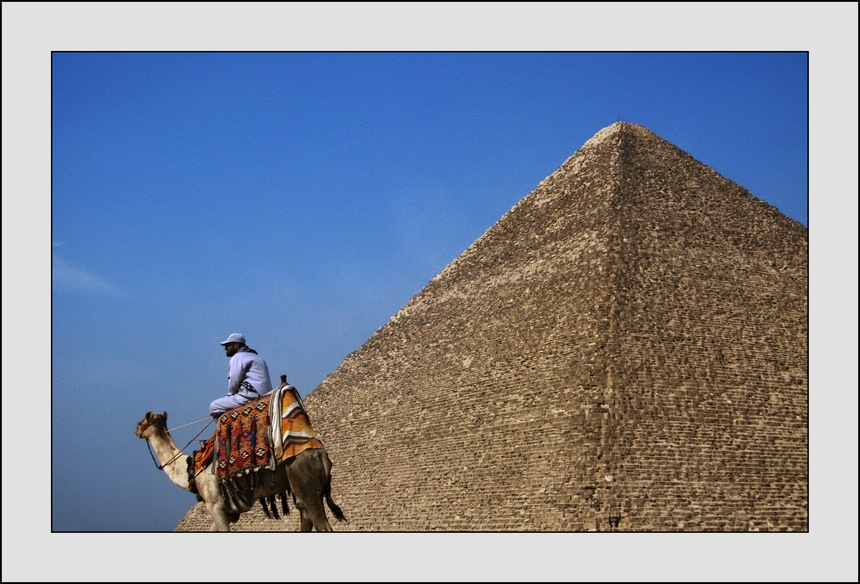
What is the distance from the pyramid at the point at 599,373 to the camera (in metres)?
33.7

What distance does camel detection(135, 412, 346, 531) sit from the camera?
18172 millimetres

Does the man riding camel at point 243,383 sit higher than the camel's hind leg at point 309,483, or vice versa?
the man riding camel at point 243,383

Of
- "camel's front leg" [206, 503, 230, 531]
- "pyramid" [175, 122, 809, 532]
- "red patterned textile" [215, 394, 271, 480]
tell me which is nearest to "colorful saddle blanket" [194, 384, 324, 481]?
"red patterned textile" [215, 394, 271, 480]

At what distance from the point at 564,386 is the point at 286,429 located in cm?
1898

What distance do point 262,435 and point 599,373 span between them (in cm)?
1896

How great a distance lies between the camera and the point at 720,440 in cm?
3516

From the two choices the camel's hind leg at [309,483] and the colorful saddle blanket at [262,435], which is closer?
the camel's hind leg at [309,483]

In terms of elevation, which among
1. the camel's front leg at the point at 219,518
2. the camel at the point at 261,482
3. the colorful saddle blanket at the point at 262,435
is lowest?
the camel's front leg at the point at 219,518

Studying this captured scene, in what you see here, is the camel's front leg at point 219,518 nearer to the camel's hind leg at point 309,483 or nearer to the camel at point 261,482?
the camel at point 261,482

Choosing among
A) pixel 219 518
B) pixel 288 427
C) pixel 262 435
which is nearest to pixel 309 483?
pixel 288 427

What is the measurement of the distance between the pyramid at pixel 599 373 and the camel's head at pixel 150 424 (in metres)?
14.5

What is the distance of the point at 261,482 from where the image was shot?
61.1ft

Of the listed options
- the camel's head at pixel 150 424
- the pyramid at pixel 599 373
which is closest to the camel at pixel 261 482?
the camel's head at pixel 150 424

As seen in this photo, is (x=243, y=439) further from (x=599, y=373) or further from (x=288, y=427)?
(x=599, y=373)
